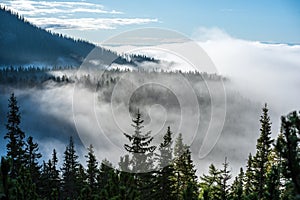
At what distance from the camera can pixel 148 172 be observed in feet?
94.3

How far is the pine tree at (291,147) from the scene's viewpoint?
327 inches

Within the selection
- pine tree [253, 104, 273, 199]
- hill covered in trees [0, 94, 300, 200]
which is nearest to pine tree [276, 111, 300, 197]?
hill covered in trees [0, 94, 300, 200]

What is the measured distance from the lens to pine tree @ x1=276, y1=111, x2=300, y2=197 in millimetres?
8297

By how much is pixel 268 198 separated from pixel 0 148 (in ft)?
547

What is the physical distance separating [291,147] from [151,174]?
71.0 feet

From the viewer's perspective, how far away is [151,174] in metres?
29.5

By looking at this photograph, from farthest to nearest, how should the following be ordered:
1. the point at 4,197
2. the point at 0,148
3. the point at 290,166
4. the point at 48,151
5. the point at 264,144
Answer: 1. the point at 48,151
2. the point at 0,148
3. the point at 264,144
4. the point at 4,197
5. the point at 290,166

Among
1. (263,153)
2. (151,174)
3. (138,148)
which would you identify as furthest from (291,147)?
(263,153)

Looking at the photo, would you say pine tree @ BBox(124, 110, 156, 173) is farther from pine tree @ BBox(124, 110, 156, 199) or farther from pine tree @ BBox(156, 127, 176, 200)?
pine tree @ BBox(156, 127, 176, 200)

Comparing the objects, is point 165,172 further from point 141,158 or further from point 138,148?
point 138,148

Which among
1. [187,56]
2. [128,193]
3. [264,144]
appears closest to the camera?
[128,193]

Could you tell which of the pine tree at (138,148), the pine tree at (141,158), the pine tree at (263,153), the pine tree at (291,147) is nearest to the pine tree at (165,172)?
the pine tree at (141,158)

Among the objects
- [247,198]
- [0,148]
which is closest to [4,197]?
[247,198]

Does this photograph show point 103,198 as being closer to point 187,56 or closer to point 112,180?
point 112,180
